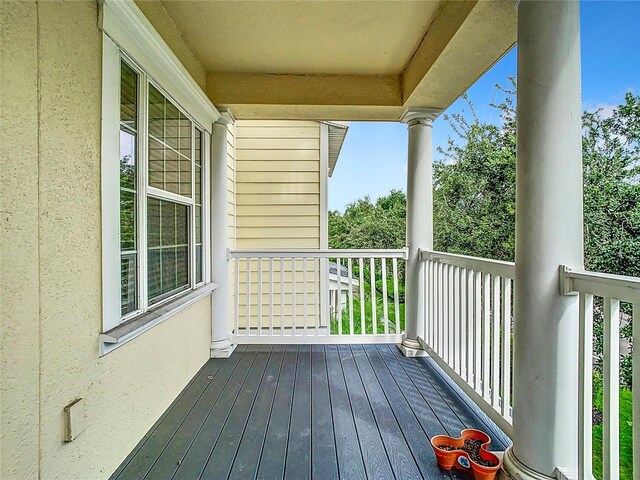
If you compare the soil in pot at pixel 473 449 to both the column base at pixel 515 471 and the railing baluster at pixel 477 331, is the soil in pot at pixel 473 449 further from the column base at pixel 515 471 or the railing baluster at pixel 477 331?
the railing baluster at pixel 477 331

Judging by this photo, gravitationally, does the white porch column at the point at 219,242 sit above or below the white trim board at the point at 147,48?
below

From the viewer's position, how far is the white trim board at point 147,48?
5.25ft

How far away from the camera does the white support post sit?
326 cm

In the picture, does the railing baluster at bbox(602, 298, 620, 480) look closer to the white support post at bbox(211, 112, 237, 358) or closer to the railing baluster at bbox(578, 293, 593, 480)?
the railing baluster at bbox(578, 293, 593, 480)

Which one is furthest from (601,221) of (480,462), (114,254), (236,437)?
(114,254)

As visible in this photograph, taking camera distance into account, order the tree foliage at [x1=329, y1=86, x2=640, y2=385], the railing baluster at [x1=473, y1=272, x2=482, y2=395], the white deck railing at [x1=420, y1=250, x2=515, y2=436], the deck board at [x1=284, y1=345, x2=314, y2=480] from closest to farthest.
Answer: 1. the deck board at [x1=284, y1=345, x2=314, y2=480]
2. the white deck railing at [x1=420, y1=250, x2=515, y2=436]
3. the railing baluster at [x1=473, y1=272, x2=482, y2=395]
4. the tree foliage at [x1=329, y1=86, x2=640, y2=385]

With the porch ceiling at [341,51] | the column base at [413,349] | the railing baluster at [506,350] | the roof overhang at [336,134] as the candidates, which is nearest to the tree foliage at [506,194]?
the railing baluster at [506,350]

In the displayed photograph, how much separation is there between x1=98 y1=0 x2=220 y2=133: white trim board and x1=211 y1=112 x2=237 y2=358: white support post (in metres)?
0.55

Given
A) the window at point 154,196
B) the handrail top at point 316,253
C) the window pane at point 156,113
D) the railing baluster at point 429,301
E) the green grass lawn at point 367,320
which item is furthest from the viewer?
the green grass lawn at point 367,320

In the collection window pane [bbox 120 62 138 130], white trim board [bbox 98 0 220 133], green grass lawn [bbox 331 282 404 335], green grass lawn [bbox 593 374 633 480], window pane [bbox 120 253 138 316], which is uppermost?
white trim board [bbox 98 0 220 133]

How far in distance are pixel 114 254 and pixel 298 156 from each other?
10.6 feet

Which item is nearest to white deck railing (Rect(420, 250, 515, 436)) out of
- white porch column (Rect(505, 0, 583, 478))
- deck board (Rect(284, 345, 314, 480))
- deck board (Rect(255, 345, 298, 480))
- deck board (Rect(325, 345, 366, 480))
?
white porch column (Rect(505, 0, 583, 478))

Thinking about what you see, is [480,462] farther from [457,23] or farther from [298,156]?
[298,156]

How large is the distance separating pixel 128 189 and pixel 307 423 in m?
1.72
